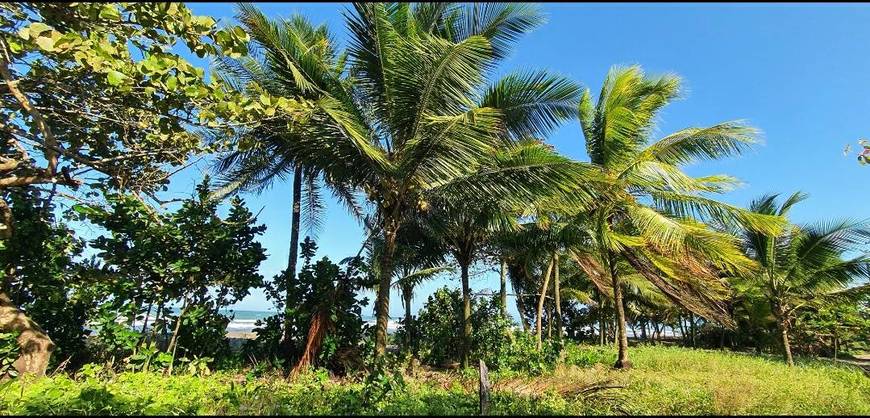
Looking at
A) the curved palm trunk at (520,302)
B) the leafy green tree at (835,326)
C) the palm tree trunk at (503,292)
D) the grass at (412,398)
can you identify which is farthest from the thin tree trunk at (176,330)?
the leafy green tree at (835,326)

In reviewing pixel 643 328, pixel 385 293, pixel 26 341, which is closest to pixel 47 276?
pixel 26 341

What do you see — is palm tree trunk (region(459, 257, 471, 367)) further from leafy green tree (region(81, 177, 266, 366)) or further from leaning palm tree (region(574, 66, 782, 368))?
leafy green tree (region(81, 177, 266, 366))

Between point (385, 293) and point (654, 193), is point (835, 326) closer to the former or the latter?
point (654, 193)

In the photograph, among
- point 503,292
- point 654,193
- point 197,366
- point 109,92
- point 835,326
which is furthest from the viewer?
point 835,326

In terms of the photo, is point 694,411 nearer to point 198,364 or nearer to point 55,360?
point 198,364

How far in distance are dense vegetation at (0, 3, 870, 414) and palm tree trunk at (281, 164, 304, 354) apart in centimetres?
5

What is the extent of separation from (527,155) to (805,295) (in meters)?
12.7

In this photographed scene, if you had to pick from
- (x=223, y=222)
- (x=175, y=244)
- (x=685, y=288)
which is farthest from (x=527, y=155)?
(x=685, y=288)

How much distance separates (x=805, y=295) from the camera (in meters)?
14.2

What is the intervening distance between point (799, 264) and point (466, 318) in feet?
31.6

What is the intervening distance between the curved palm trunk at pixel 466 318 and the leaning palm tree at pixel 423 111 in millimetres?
3610

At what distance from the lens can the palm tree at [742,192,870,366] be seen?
12352 mm

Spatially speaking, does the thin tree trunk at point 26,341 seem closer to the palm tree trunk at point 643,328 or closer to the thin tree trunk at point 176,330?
the thin tree trunk at point 176,330

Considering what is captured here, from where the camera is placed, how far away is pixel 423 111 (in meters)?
6.99
